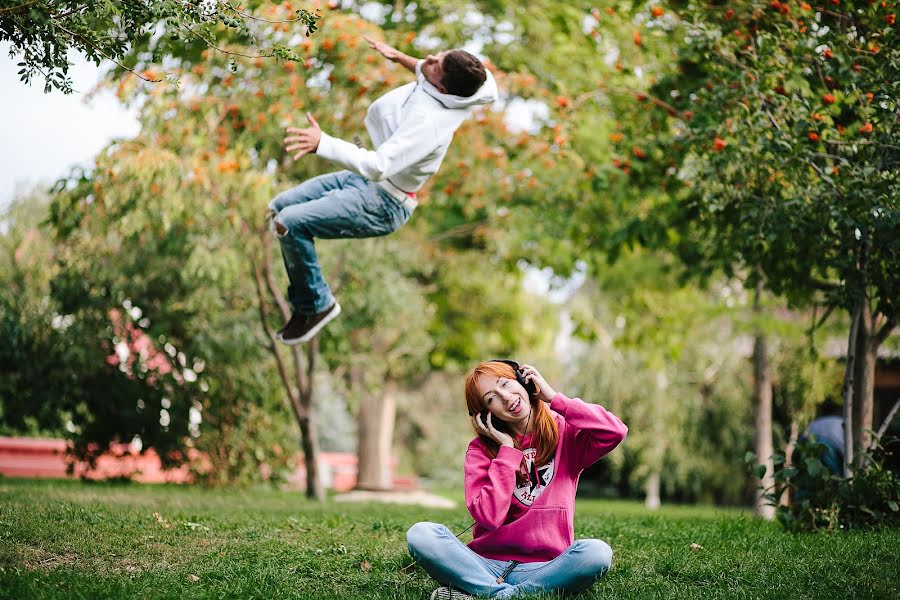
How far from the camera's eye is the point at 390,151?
15.8ft

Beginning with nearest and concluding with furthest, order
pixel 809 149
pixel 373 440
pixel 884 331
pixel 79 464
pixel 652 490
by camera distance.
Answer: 1. pixel 809 149
2. pixel 884 331
3. pixel 79 464
4. pixel 373 440
5. pixel 652 490

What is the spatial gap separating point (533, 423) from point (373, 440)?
41.6ft

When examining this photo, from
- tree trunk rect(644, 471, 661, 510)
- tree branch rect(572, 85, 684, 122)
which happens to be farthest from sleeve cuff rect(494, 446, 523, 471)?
tree trunk rect(644, 471, 661, 510)

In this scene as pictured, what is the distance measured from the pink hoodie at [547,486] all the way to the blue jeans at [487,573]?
0.12m

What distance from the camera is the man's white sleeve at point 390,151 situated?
15.6ft

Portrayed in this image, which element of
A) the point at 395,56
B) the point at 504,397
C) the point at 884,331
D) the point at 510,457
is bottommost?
the point at 510,457

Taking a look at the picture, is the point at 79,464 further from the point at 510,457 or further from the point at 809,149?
the point at 510,457

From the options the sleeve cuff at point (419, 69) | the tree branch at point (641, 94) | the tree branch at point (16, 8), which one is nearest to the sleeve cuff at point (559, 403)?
the sleeve cuff at point (419, 69)

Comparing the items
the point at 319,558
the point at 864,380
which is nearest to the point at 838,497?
the point at 864,380

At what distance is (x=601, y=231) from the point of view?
33.6 feet

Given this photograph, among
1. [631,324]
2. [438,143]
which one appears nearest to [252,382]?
[631,324]

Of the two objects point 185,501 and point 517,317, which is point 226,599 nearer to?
point 185,501

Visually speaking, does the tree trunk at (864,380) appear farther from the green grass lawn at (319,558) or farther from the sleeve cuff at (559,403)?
the sleeve cuff at (559,403)

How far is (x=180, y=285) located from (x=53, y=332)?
1.64 m
